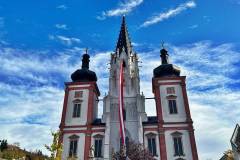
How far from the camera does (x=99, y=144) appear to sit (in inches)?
1384

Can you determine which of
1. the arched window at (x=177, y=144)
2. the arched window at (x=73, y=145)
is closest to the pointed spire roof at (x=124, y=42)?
the arched window at (x=177, y=144)

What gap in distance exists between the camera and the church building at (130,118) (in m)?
34.0

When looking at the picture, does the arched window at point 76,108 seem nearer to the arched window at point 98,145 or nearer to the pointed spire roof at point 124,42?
the arched window at point 98,145

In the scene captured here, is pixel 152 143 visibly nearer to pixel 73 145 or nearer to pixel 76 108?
pixel 73 145

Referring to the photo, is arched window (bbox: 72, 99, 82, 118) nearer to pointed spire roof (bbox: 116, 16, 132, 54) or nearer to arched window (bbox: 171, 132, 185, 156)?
pointed spire roof (bbox: 116, 16, 132, 54)

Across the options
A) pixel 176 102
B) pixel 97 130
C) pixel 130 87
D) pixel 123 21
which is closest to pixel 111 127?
pixel 97 130

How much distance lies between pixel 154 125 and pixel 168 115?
2630mm

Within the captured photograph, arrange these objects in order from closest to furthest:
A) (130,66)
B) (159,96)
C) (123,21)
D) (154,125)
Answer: (154,125) → (159,96) → (130,66) → (123,21)

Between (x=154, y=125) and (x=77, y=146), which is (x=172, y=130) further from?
(x=77, y=146)

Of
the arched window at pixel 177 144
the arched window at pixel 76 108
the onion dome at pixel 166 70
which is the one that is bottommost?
the arched window at pixel 177 144

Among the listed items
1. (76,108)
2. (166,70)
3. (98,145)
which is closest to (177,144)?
(98,145)

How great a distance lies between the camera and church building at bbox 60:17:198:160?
34.0 metres

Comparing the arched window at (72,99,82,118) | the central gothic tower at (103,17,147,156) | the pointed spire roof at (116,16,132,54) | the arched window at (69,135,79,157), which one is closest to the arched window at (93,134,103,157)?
the central gothic tower at (103,17,147,156)

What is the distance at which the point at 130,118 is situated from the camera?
120 feet
